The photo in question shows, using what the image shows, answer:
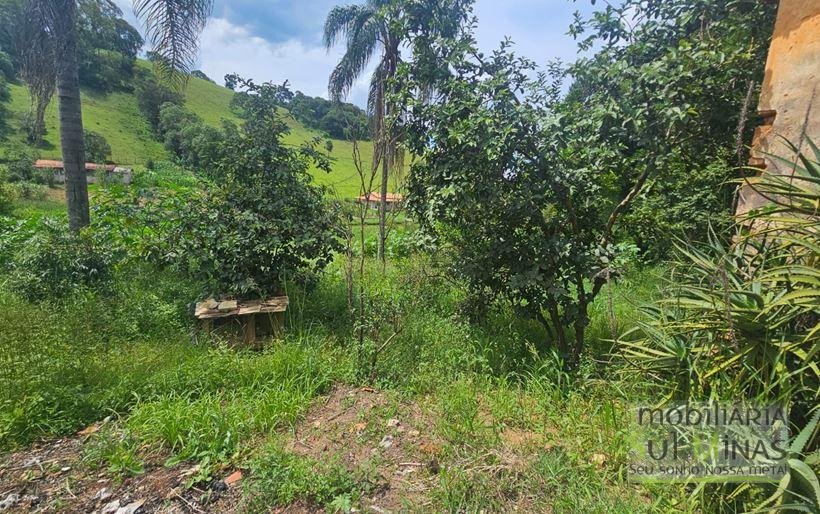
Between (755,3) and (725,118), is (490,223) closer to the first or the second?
(725,118)

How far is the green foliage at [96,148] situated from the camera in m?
28.0

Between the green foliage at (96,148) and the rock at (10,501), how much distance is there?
110ft

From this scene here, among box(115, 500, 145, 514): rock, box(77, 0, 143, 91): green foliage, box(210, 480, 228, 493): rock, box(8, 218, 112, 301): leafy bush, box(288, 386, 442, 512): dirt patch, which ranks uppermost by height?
box(77, 0, 143, 91): green foliage

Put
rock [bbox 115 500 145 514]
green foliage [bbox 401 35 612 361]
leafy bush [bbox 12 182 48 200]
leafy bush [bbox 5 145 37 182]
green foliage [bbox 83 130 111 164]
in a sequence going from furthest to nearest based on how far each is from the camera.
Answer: green foliage [bbox 83 130 111 164] < leafy bush [bbox 5 145 37 182] < leafy bush [bbox 12 182 48 200] < green foliage [bbox 401 35 612 361] < rock [bbox 115 500 145 514]

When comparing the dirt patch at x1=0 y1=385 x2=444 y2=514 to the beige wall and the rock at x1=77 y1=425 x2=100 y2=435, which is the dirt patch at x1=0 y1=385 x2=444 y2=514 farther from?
the beige wall

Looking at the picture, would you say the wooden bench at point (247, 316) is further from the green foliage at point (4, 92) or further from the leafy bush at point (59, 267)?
the green foliage at point (4, 92)

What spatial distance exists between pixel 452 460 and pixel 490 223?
2.04 meters

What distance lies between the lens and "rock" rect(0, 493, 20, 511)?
2.05 m

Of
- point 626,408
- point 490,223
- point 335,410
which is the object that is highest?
point 490,223

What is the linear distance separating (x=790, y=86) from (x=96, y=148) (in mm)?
37093

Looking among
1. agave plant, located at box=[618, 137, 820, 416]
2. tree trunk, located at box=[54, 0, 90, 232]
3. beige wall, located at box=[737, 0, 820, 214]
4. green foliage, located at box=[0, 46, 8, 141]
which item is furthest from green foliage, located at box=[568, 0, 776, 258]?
green foliage, located at box=[0, 46, 8, 141]

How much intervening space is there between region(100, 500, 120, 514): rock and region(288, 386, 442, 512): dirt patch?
921 millimetres

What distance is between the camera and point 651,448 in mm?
2207

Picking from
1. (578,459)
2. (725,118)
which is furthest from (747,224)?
(578,459)
